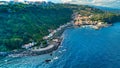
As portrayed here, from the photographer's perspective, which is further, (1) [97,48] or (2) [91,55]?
(1) [97,48]

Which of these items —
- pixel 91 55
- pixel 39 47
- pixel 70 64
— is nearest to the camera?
pixel 70 64

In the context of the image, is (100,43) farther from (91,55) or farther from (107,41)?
(91,55)

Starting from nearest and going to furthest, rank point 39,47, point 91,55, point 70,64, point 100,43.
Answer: point 70,64 → point 91,55 → point 39,47 → point 100,43

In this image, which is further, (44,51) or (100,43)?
(100,43)

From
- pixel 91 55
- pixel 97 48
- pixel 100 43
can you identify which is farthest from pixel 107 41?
pixel 91 55

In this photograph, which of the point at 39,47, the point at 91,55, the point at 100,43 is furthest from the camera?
the point at 100,43

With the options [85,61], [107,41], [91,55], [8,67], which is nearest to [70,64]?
[85,61]

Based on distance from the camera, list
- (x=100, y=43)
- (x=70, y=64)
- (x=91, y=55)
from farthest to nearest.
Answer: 1. (x=100, y=43)
2. (x=91, y=55)
3. (x=70, y=64)

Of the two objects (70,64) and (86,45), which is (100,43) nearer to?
(86,45)
